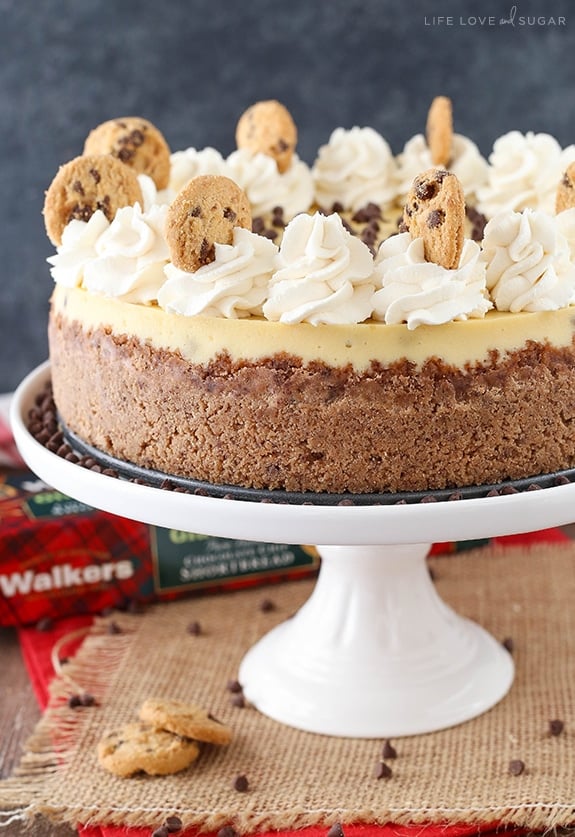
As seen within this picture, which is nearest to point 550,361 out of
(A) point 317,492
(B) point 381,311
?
(B) point 381,311

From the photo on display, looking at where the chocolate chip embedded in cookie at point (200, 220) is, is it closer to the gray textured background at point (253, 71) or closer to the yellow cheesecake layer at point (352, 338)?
the yellow cheesecake layer at point (352, 338)

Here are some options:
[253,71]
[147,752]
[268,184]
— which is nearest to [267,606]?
[147,752]

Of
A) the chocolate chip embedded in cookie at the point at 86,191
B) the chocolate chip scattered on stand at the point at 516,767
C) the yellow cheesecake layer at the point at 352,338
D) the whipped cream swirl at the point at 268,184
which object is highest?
the chocolate chip embedded in cookie at the point at 86,191

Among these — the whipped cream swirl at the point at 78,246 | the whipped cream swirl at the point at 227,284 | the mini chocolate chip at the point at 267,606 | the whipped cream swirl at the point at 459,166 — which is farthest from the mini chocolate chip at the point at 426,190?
the mini chocolate chip at the point at 267,606

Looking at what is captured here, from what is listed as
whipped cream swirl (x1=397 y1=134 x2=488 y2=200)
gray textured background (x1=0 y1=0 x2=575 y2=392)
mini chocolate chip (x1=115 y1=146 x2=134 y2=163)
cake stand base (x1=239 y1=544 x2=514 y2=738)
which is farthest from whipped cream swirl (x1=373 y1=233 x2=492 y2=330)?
gray textured background (x1=0 y1=0 x2=575 y2=392)

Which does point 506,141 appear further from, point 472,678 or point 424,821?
point 424,821

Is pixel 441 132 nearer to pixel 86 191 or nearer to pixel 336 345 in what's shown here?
pixel 86 191
